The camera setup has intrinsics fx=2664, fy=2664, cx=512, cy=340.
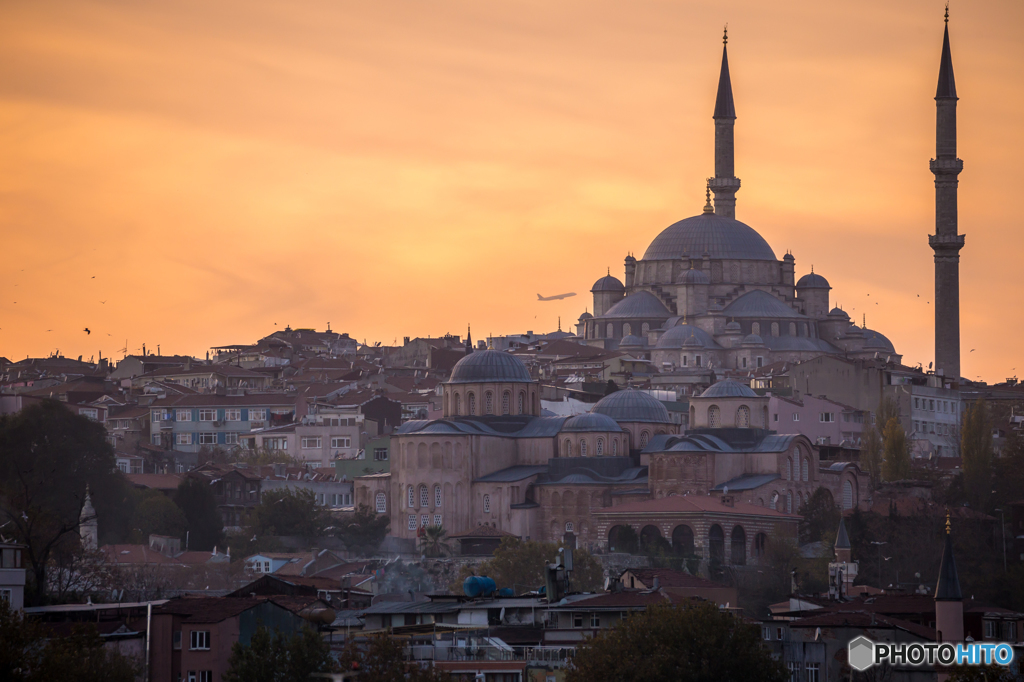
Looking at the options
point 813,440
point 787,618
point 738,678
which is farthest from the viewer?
point 813,440

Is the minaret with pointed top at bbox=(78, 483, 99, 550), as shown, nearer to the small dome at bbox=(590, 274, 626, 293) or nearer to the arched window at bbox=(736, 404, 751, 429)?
the arched window at bbox=(736, 404, 751, 429)

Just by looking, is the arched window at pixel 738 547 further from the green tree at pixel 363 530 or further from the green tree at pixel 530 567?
the green tree at pixel 363 530

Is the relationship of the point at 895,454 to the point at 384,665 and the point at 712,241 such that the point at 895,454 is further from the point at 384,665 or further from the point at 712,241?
the point at 384,665

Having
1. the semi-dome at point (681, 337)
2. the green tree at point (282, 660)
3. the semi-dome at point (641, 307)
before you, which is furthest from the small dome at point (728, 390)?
the green tree at point (282, 660)

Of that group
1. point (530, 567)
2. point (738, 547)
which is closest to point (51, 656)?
point (530, 567)

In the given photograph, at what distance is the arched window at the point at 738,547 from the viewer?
6500 centimetres

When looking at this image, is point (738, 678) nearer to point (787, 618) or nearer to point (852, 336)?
point (787, 618)

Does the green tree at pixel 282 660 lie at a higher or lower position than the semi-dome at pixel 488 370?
lower

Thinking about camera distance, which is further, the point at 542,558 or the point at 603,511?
the point at 603,511

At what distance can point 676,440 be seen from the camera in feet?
227

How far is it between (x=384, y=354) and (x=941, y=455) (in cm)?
3165

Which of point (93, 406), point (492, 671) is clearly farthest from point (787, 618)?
point (93, 406)

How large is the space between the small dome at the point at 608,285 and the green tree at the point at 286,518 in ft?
115

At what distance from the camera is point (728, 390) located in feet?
236
